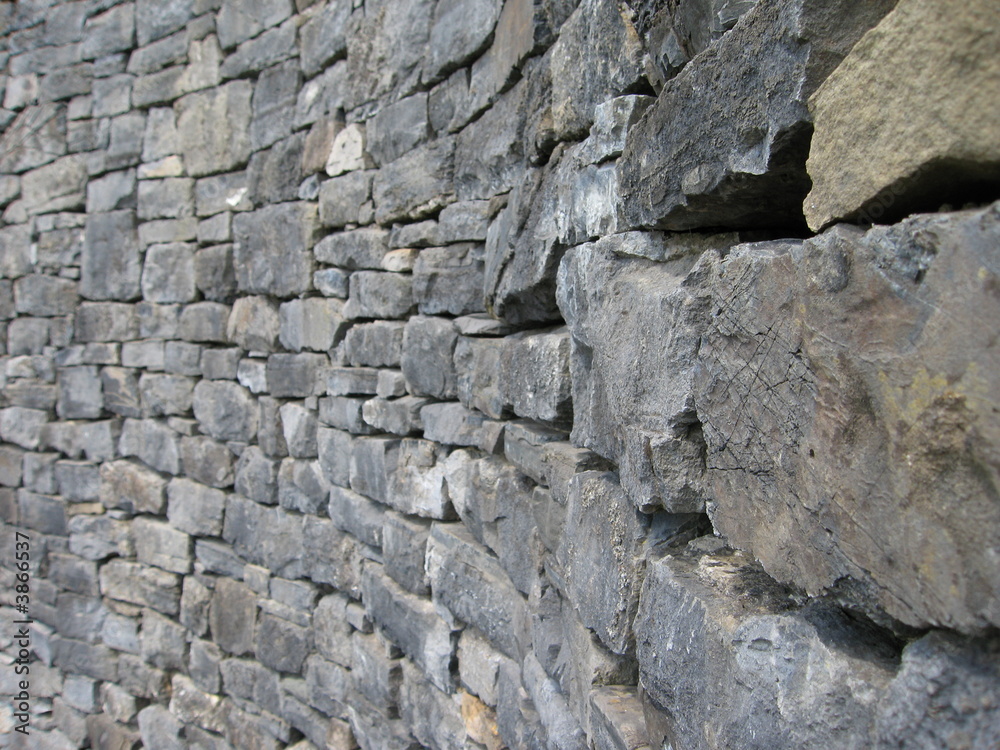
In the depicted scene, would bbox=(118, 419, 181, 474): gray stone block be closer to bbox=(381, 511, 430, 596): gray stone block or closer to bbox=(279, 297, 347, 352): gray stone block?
bbox=(279, 297, 347, 352): gray stone block

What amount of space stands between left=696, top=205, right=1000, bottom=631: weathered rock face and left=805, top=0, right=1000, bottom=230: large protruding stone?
6cm

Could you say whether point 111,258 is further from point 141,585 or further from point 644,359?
point 644,359

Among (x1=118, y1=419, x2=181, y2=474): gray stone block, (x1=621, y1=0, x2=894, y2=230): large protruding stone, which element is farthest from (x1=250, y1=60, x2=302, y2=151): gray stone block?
(x1=621, y1=0, x2=894, y2=230): large protruding stone

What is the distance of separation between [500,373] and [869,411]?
1.58 metres

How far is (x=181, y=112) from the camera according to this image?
14.9 ft

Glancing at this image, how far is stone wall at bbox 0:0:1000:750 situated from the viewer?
83cm

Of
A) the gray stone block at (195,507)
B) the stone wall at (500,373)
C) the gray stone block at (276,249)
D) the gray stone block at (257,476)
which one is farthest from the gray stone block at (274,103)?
the gray stone block at (195,507)

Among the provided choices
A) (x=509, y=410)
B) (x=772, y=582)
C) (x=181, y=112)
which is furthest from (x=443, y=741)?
(x=181, y=112)

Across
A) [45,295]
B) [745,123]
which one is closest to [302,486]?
[45,295]

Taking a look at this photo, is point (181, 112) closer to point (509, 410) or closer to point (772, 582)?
point (509, 410)

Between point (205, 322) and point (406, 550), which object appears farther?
point (205, 322)

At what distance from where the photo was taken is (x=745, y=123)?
44.0 inches

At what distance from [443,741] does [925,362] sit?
2461 mm

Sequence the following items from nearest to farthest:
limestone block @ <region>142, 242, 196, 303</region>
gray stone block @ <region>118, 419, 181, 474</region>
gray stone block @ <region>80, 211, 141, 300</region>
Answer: limestone block @ <region>142, 242, 196, 303</region>, gray stone block @ <region>118, 419, 181, 474</region>, gray stone block @ <region>80, 211, 141, 300</region>
